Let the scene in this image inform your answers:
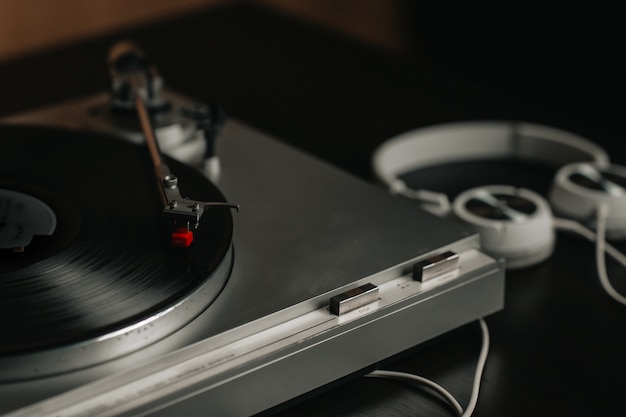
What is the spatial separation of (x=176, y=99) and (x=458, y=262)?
42cm

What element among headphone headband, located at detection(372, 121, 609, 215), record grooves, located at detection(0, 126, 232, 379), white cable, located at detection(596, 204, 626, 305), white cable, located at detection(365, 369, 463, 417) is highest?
record grooves, located at detection(0, 126, 232, 379)

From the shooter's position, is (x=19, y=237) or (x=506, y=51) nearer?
(x=19, y=237)

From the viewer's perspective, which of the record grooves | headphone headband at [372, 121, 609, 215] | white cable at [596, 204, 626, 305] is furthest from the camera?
headphone headband at [372, 121, 609, 215]

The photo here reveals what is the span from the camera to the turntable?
23.3 inches

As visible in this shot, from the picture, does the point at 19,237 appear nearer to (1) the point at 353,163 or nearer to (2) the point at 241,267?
(2) the point at 241,267

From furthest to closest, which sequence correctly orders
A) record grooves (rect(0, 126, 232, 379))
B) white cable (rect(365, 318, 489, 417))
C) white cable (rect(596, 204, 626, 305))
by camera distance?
white cable (rect(596, 204, 626, 305)) → white cable (rect(365, 318, 489, 417)) → record grooves (rect(0, 126, 232, 379))

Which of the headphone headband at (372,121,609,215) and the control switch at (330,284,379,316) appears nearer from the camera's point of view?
the control switch at (330,284,379,316)

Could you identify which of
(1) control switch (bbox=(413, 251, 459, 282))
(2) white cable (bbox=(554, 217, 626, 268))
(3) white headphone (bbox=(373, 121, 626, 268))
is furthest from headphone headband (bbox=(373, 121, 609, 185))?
(1) control switch (bbox=(413, 251, 459, 282))

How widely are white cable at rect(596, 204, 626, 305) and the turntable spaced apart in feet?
0.44

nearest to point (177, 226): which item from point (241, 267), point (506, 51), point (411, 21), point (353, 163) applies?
point (241, 267)

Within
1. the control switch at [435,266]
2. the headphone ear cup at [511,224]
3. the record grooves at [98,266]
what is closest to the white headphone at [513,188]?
the headphone ear cup at [511,224]

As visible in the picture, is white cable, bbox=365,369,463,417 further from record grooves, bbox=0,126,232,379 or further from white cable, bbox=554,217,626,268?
white cable, bbox=554,217,626,268

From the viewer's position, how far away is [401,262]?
2.38 feet

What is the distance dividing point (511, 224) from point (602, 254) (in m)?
0.10
